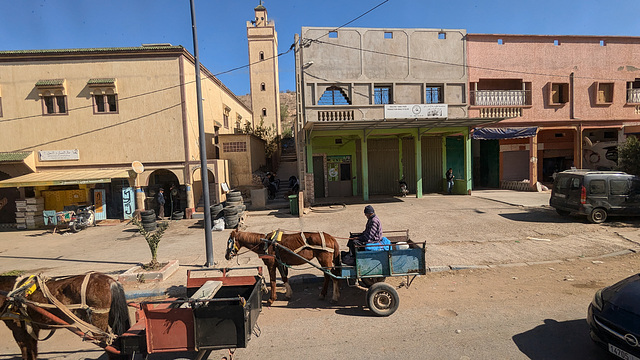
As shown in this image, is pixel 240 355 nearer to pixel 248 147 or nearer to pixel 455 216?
pixel 455 216

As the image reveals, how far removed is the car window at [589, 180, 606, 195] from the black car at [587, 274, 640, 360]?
27.4 ft

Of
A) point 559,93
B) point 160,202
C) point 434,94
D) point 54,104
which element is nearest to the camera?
point 160,202

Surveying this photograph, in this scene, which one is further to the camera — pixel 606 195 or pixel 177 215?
pixel 177 215

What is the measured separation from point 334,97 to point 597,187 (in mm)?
11933

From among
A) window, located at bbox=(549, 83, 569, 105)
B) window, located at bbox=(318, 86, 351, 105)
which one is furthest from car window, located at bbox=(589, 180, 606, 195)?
window, located at bbox=(549, 83, 569, 105)

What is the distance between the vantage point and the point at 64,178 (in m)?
14.6

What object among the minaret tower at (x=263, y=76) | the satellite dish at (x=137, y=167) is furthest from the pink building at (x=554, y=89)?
the minaret tower at (x=263, y=76)

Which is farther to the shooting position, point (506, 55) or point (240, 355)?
point (506, 55)

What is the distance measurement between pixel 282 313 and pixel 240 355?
128 cm

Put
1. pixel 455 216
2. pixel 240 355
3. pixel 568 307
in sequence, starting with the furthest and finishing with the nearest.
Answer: pixel 455 216
pixel 568 307
pixel 240 355

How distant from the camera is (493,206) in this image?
568 inches

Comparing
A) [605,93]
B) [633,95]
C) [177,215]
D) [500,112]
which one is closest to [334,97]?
[177,215]

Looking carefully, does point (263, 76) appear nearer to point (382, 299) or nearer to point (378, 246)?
point (378, 246)

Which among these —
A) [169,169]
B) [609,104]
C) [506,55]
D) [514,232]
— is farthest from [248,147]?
[609,104]
